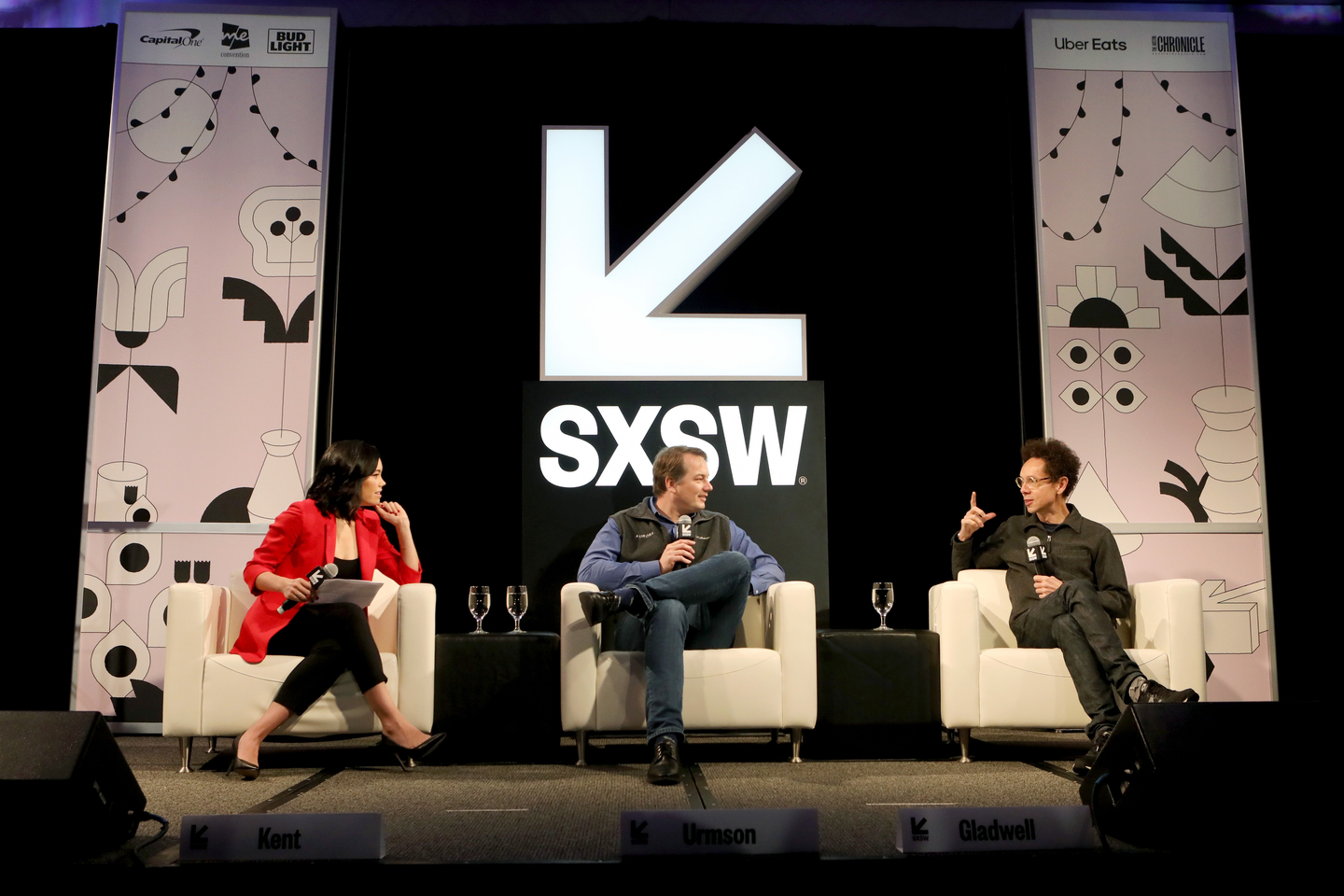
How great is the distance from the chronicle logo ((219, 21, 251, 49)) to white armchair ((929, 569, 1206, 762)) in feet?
12.2

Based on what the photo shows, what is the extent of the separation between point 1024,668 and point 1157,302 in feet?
6.80

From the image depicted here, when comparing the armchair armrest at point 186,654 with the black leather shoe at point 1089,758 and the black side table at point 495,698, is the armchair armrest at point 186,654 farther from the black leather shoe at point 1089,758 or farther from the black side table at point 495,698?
the black leather shoe at point 1089,758

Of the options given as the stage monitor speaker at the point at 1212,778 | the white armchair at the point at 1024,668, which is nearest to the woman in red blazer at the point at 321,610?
the white armchair at the point at 1024,668

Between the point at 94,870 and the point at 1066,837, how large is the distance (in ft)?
5.53

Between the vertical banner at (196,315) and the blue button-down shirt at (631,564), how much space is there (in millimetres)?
1497

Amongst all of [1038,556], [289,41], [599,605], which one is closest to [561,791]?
[599,605]

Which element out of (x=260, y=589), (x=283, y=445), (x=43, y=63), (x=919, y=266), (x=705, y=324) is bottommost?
(x=260, y=589)

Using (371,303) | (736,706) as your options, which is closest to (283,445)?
(371,303)

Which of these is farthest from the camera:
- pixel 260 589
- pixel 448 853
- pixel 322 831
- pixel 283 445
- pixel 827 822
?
pixel 283 445

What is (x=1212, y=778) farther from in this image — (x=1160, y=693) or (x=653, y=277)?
(x=653, y=277)

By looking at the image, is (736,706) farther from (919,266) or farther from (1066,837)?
(919,266)

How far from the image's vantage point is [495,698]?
10.8ft

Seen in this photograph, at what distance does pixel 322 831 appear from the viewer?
70.5 inches

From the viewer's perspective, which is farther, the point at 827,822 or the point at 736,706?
the point at 736,706
